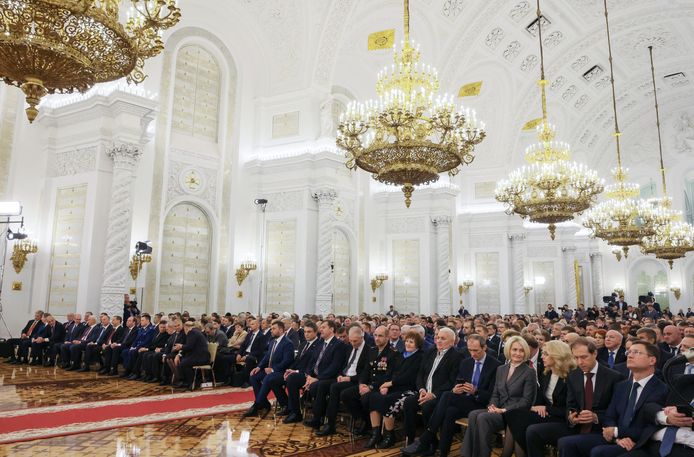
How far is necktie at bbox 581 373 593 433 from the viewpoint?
3906mm

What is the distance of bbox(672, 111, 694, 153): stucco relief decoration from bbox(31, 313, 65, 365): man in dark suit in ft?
87.1

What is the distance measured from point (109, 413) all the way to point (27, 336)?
5.27 metres

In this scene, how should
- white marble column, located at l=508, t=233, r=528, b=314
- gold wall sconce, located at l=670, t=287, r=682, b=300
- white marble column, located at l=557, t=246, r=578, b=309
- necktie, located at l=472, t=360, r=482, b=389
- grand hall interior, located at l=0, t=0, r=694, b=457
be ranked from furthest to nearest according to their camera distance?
gold wall sconce, located at l=670, t=287, r=682, b=300 → white marble column, located at l=557, t=246, r=578, b=309 → white marble column, located at l=508, t=233, r=528, b=314 → necktie, located at l=472, t=360, r=482, b=389 → grand hall interior, located at l=0, t=0, r=694, b=457

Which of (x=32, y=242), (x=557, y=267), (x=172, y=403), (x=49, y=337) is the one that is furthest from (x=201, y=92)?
(x=557, y=267)

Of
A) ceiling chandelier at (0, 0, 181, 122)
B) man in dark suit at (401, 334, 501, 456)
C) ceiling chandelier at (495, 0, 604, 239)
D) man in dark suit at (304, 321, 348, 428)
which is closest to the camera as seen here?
ceiling chandelier at (0, 0, 181, 122)

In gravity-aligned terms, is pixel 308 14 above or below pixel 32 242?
above

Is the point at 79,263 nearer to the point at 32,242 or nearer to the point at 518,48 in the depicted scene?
the point at 32,242

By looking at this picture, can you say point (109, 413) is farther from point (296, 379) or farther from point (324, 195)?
point (324, 195)

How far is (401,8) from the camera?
15.0 metres

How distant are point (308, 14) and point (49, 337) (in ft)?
33.2

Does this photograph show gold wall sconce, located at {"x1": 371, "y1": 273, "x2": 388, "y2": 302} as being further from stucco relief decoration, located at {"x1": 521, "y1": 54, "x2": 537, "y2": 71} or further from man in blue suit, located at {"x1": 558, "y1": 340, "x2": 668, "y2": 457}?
man in blue suit, located at {"x1": 558, "y1": 340, "x2": 668, "y2": 457}

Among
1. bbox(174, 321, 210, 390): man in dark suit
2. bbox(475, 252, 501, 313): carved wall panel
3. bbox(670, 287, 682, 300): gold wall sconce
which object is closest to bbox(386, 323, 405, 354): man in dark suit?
bbox(174, 321, 210, 390): man in dark suit

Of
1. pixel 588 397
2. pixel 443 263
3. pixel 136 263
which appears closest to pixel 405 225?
pixel 443 263

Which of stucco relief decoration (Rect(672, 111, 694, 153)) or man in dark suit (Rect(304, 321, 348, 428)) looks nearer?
man in dark suit (Rect(304, 321, 348, 428))
